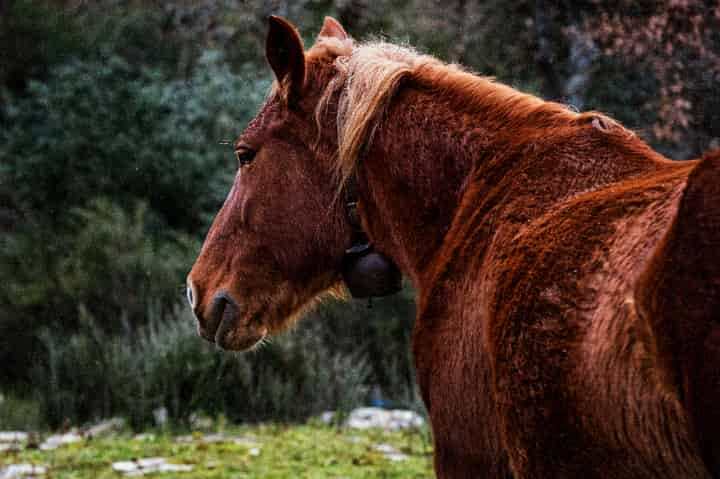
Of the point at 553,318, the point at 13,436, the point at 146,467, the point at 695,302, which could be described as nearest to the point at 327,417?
the point at 146,467

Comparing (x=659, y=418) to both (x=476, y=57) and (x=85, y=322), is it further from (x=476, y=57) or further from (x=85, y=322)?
(x=476, y=57)

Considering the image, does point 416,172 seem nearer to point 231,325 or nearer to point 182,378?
point 231,325

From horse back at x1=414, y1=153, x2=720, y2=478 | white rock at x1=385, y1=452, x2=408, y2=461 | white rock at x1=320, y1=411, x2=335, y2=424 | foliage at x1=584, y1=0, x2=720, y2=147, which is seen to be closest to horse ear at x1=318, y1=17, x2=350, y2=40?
horse back at x1=414, y1=153, x2=720, y2=478

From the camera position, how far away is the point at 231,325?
3055mm

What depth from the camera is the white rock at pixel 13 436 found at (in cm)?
680

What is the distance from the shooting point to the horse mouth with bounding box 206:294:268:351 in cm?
304

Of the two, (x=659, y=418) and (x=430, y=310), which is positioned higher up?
(x=430, y=310)

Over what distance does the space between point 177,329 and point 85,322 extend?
0.96 metres

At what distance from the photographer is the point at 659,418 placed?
67.2 inches

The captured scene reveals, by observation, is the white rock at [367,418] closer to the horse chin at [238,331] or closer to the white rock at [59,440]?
the white rock at [59,440]

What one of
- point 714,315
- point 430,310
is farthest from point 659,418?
point 430,310

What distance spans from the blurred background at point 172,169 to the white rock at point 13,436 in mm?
169

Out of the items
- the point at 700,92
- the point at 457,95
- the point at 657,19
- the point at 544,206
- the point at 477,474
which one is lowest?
the point at 477,474

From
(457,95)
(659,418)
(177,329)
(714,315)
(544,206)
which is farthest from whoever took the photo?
(177,329)
